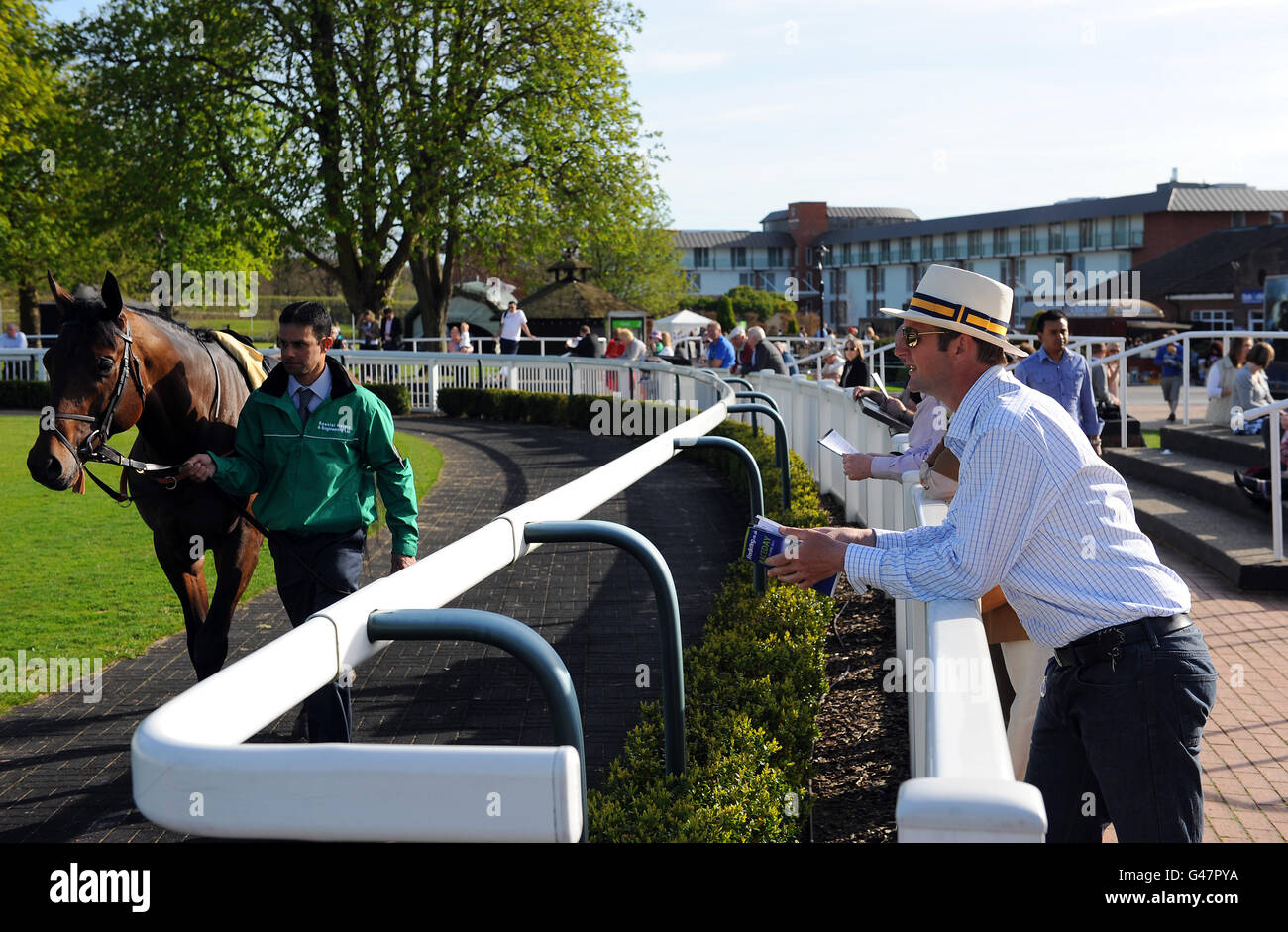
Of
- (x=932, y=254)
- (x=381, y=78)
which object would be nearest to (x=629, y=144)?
(x=381, y=78)

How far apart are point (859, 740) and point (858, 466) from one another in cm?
128

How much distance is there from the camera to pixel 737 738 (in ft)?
13.4

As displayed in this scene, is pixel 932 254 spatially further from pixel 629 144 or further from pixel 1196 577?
pixel 1196 577

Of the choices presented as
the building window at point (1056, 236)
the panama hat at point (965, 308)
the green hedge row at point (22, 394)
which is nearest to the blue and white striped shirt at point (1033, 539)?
the panama hat at point (965, 308)

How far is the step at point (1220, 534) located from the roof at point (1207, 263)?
142ft

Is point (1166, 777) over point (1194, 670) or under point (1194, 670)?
under

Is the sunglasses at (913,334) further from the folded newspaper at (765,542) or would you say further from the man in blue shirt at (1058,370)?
the man in blue shirt at (1058,370)

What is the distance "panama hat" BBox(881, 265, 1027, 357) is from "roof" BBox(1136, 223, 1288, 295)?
51860mm

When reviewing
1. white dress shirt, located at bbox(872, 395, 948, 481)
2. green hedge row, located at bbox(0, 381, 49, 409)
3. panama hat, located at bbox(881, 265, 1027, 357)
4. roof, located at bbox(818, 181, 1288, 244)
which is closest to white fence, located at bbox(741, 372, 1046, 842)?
panama hat, located at bbox(881, 265, 1027, 357)

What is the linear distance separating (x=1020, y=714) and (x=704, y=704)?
3.92 ft

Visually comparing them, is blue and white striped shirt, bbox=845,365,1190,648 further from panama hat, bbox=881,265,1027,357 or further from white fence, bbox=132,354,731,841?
white fence, bbox=132,354,731,841

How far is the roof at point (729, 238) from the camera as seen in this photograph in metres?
111
